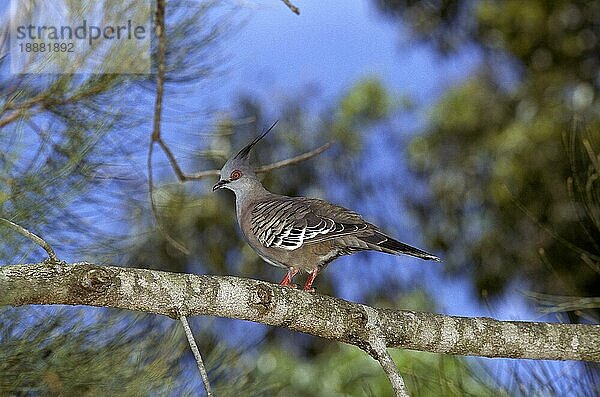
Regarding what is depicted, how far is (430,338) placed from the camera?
1098mm

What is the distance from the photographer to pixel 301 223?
1138 mm

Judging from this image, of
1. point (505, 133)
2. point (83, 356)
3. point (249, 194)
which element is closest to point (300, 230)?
point (249, 194)

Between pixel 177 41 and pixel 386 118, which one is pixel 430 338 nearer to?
pixel 177 41

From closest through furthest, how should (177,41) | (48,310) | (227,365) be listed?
1. (48,310)
2. (227,365)
3. (177,41)

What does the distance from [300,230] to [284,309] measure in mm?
154

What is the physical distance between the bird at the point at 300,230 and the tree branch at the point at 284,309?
78 millimetres

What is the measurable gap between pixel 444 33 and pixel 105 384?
128 inches

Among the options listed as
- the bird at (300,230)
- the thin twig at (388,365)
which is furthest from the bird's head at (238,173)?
the thin twig at (388,365)

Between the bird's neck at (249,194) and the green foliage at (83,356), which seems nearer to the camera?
the bird's neck at (249,194)

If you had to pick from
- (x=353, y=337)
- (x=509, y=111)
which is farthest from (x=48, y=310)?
(x=509, y=111)

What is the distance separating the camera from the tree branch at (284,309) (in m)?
0.91

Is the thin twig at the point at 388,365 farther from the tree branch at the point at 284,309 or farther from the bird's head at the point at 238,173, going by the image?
the bird's head at the point at 238,173

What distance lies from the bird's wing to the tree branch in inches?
4.0

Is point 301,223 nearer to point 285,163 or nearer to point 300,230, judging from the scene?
point 300,230
